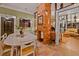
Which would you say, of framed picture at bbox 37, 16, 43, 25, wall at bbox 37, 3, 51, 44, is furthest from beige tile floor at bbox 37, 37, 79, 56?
framed picture at bbox 37, 16, 43, 25

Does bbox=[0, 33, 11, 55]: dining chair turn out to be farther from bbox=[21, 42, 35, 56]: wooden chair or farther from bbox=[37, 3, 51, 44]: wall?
bbox=[37, 3, 51, 44]: wall

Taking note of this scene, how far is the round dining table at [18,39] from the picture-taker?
1.81 metres

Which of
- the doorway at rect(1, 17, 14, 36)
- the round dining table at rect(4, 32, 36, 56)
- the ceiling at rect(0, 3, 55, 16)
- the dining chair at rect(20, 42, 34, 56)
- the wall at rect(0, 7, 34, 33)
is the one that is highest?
the ceiling at rect(0, 3, 55, 16)

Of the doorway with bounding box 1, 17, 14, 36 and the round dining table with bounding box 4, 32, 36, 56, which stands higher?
the doorway with bounding box 1, 17, 14, 36

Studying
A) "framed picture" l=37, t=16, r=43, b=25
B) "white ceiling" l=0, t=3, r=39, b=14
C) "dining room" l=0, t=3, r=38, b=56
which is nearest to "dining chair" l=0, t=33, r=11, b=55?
"dining room" l=0, t=3, r=38, b=56

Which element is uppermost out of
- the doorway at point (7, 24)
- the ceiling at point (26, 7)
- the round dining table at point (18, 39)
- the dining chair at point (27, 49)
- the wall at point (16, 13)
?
the ceiling at point (26, 7)

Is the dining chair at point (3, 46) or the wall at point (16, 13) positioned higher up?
the wall at point (16, 13)

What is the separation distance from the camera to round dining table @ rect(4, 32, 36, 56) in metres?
1.81

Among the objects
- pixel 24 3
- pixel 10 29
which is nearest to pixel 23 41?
pixel 10 29

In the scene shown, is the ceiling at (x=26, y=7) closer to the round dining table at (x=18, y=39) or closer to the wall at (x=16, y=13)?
the wall at (x=16, y=13)

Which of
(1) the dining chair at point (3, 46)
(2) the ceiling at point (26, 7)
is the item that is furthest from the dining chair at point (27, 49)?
(2) the ceiling at point (26, 7)

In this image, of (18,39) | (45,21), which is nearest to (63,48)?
(45,21)

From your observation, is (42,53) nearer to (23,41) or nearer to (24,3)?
(23,41)

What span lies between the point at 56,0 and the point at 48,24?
15.9 inches
